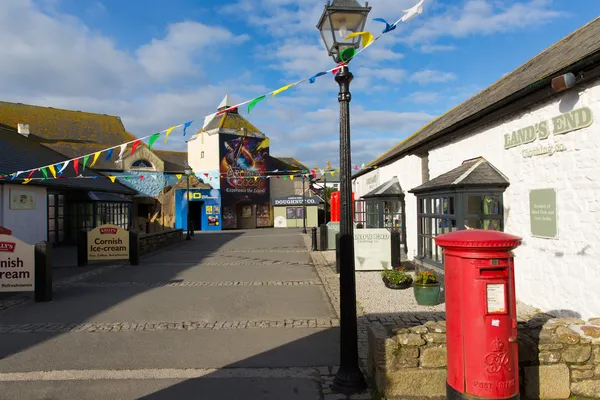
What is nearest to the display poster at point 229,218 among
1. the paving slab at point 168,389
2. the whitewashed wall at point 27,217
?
the whitewashed wall at point 27,217

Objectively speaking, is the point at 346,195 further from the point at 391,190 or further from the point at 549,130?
the point at 391,190

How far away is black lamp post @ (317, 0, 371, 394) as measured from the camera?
4.13 meters

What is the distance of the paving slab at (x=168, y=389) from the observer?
13.6 ft

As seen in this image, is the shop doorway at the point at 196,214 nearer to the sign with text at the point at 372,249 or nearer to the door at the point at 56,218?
the door at the point at 56,218

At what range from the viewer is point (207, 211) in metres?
37.3

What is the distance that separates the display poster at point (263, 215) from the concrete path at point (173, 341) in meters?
29.5

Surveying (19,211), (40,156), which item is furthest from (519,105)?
(40,156)

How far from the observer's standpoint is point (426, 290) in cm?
737

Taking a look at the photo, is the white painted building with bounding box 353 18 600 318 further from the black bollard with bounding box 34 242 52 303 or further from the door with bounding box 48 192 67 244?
the door with bounding box 48 192 67 244

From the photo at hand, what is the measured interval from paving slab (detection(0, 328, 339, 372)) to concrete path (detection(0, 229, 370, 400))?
0.01 m

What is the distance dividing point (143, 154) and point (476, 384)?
35.3m

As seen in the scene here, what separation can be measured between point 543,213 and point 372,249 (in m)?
5.21

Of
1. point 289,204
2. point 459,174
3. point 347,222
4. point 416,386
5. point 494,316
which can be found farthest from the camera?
point 289,204

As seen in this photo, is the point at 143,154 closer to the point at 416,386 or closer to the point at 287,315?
the point at 287,315
